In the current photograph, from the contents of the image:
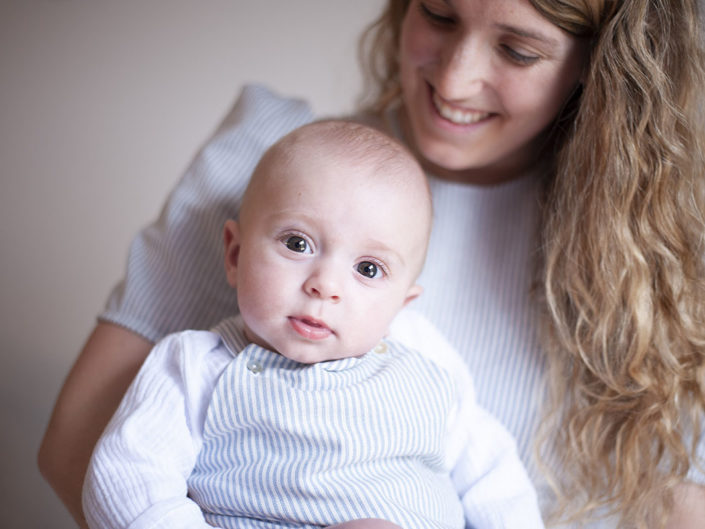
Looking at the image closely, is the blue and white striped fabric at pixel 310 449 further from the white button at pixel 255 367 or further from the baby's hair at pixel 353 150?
the baby's hair at pixel 353 150

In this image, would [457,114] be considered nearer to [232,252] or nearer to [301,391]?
[232,252]

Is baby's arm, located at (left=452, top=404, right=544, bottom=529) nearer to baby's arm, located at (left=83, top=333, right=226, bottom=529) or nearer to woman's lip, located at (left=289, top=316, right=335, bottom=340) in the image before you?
woman's lip, located at (left=289, top=316, right=335, bottom=340)

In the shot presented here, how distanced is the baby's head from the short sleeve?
0.28 meters

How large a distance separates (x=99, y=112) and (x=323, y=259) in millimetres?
2061

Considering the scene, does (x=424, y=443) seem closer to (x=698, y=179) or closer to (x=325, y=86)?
(x=698, y=179)

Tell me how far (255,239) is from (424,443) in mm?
433

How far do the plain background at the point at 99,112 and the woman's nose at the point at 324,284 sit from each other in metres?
1.54

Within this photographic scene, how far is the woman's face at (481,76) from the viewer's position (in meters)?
1.35

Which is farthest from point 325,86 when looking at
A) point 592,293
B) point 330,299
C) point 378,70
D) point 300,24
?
point 330,299

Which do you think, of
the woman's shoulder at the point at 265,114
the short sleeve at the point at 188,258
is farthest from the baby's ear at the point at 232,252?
the woman's shoulder at the point at 265,114

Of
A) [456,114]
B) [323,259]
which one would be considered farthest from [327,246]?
[456,114]

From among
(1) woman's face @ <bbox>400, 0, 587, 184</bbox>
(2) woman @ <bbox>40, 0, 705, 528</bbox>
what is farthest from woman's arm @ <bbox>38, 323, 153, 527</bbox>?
(1) woman's face @ <bbox>400, 0, 587, 184</bbox>

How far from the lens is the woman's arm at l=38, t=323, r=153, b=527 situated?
A: 53.8 inches

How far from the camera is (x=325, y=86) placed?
305 centimetres
